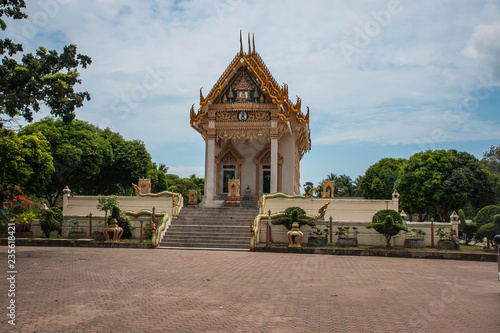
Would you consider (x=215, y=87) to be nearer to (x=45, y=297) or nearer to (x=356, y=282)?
(x=356, y=282)

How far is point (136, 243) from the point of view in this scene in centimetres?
1727

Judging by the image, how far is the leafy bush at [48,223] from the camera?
733 inches

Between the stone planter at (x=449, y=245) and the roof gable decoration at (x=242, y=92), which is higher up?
the roof gable decoration at (x=242, y=92)

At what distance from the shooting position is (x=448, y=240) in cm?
1705

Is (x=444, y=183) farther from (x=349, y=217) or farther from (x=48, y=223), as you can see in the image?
(x=48, y=223)

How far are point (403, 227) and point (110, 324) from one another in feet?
43.0

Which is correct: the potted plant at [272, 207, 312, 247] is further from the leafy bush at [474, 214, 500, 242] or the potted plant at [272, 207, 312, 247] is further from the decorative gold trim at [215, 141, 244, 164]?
the decorative gold trim at [215, 141, 244, 164]

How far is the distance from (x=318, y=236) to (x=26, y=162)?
18.3m

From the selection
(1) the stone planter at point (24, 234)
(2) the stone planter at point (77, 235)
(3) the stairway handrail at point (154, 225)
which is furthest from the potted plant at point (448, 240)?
(1) the stone planter at point (24, 234)

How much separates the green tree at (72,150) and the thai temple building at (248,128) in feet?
36.2

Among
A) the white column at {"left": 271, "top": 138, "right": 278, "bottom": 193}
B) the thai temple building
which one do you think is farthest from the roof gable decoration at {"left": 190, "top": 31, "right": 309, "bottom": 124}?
the white column at {"left": 271, "top": 138, "right": 278, "bottom": 193}

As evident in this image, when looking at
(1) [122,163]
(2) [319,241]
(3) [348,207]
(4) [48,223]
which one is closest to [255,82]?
(3) [348,207]

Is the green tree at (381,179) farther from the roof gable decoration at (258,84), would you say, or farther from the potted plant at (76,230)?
the potted plant at (76,230)

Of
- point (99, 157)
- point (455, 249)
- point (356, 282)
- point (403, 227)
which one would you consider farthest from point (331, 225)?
point (99, 157)
